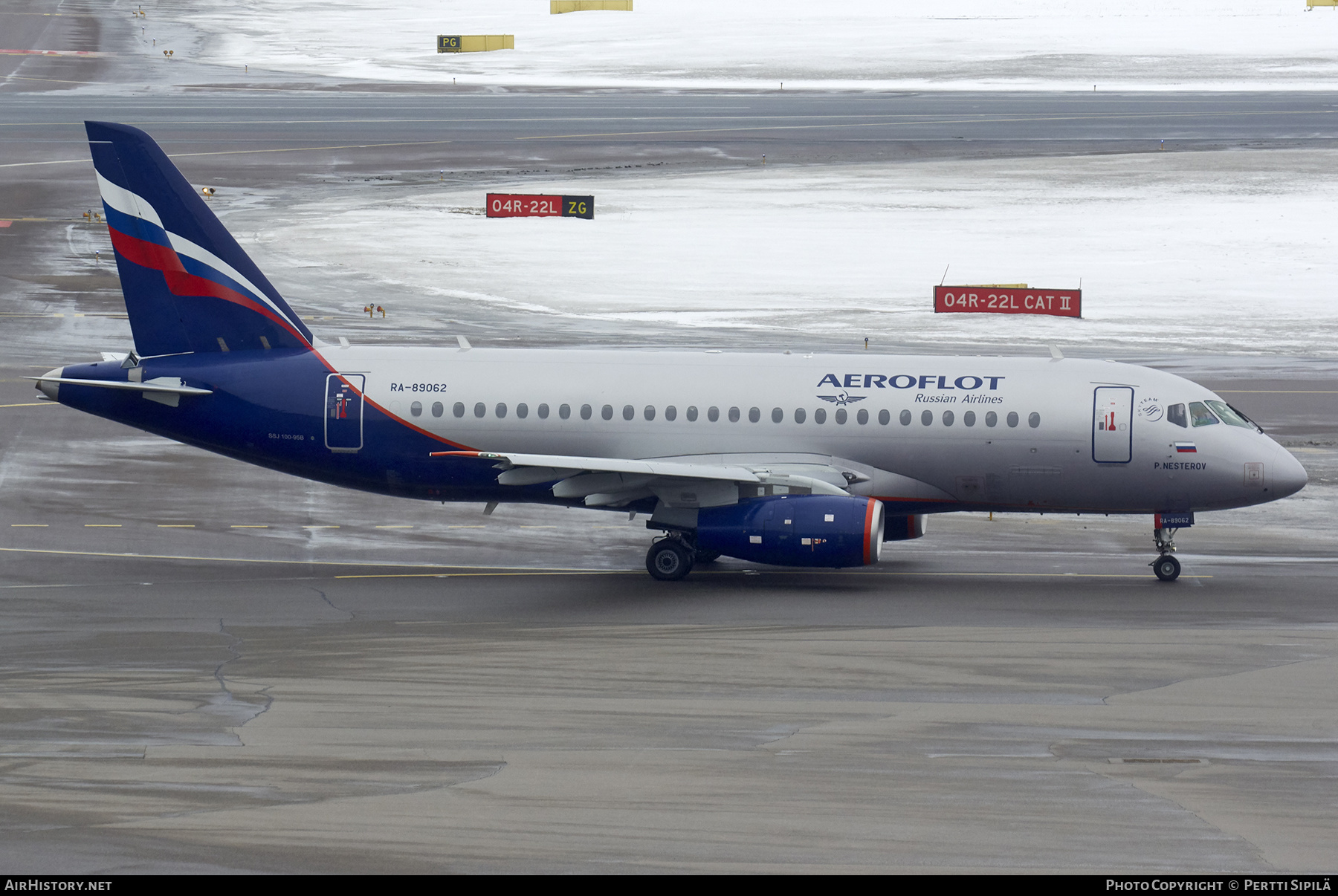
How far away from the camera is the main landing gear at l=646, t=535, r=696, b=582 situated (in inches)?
1244

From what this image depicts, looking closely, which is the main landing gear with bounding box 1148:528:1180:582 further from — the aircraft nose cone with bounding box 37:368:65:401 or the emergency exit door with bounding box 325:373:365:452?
the aircraft nose cone with bounding box 37:368:65:401

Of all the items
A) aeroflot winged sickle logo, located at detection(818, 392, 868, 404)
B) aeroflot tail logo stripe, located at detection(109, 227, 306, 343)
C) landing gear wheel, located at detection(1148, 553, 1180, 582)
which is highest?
aeroflot tail logo stripe, located at detection(109, 227, 306, 343)

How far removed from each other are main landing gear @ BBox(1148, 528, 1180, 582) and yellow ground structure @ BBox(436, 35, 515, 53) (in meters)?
122

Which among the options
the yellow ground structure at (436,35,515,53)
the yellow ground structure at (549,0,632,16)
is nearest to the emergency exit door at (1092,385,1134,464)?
the yellow ground structure at (436,35,515,53)

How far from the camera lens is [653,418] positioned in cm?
3216

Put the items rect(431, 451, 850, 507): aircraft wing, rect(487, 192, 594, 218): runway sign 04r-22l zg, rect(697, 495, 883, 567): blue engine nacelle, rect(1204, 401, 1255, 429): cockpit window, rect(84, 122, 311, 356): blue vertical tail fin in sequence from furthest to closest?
rect(487, 192, 594, 218): runway sign 04r-22l zg
rect(84, 122, 311, 356): blue vertical tail fin
rect(1204, 401, 1255, 429): cockpit window
rect(431, 451, 850, 507): aircraft wing
rect(697, 495, 883, 567): blue engine nacelle

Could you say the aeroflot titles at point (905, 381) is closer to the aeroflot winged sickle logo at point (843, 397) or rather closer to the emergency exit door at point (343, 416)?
the aeroflot winged sickle logo at point (843, 397)

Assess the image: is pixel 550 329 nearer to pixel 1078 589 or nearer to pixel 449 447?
pixel 449 447

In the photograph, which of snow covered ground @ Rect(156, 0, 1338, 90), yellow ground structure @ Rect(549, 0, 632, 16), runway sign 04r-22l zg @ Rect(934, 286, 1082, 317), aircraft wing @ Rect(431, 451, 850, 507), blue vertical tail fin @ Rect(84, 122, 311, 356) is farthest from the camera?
yellow ground structure @ Rect(549, 0, 632, 16)

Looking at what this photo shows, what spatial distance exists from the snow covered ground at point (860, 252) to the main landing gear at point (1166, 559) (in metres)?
20.3

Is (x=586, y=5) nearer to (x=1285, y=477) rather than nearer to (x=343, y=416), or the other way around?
(x=343, y=416)

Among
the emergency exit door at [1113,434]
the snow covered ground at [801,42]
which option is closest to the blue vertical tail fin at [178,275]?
the emergency exit door at [1113,434]

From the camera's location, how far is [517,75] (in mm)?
130875


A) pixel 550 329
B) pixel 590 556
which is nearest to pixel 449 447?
pixel 590 556
